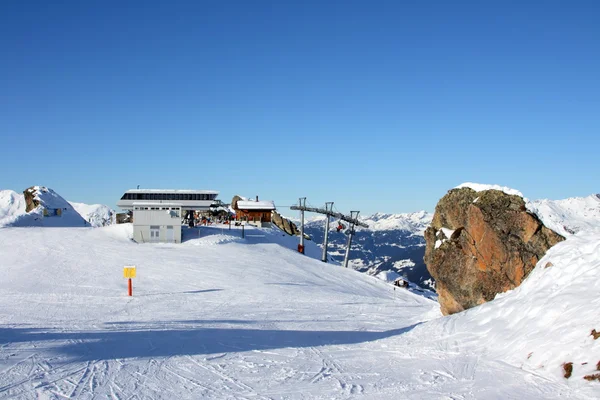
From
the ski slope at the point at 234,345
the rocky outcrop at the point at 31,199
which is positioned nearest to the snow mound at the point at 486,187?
the ski slope at the point at 234,345

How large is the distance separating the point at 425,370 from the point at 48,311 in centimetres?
1339

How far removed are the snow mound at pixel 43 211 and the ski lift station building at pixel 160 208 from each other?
13593 mm

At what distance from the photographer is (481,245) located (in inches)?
753

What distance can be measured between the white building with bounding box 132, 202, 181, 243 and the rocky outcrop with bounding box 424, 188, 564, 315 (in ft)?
96.2

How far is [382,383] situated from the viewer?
9.62 meters

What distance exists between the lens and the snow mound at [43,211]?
62469 mm

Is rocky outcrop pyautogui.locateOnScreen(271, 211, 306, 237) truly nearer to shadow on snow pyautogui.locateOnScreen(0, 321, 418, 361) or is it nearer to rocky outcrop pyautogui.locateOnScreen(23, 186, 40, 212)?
rocky outcrop pyautogui.locateOnScreen(23, 186, 40, 212)

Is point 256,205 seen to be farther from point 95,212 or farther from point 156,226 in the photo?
point 95,212

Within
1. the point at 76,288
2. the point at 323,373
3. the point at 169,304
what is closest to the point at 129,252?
the point at 76,288

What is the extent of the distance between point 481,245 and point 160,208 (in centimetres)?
3983

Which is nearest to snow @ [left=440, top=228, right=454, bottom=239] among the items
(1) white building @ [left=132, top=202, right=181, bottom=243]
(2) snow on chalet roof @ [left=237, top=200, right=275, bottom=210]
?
(1) white building @ [left=132, top=202, right=181, bottom=243]

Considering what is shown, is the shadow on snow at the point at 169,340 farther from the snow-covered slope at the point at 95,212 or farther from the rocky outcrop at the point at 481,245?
the snow-covered slope at the point at 95,212

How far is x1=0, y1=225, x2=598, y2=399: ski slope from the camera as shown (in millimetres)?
8992

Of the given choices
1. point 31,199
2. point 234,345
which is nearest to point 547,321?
point 234,345
